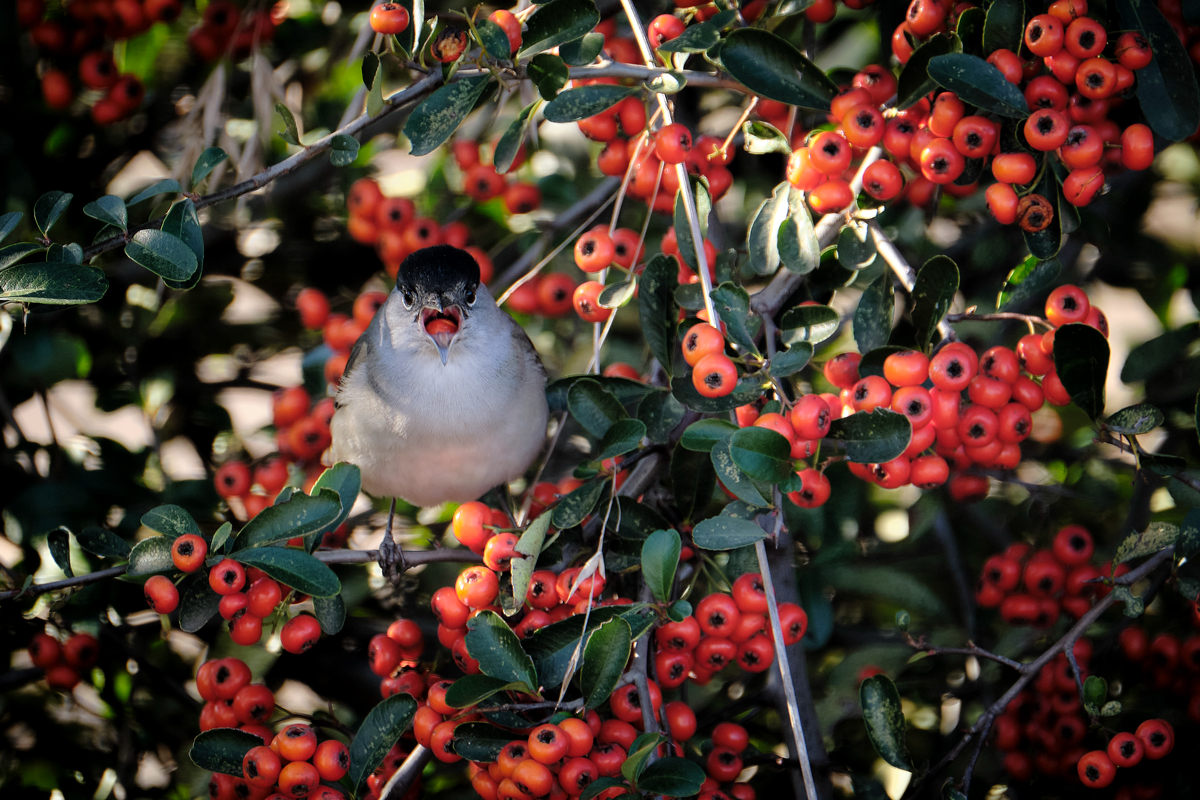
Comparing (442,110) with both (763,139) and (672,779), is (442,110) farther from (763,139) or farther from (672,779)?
(672,779)

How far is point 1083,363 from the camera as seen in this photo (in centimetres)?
188

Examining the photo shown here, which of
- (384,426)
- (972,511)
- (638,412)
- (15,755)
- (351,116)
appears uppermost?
(351,116)

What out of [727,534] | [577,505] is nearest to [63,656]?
[577,505]

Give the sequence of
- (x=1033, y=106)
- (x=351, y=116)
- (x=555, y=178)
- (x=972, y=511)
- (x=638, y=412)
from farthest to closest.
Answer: (x=555, y=178) < (x=972, y=511) < (x=351, y=116) < (x=638, y=412) < (x=1033, y=106)

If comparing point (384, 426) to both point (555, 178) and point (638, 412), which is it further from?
point (555, 178)

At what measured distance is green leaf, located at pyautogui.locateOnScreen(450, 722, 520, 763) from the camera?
70.5 inches

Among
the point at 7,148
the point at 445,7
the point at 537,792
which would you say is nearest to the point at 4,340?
the point at 7,148

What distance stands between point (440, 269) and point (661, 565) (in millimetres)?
1404

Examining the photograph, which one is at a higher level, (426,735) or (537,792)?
(537,792)

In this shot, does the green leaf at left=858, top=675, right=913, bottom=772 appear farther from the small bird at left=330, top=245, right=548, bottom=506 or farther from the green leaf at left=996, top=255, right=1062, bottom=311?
the small bird at left=330, top=245, right=548, bottom=506

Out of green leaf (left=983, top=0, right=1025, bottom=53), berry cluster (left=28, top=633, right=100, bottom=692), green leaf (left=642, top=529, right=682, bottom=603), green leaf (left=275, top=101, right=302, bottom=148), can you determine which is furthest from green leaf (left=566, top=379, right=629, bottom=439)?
berry cluster (left=28, top=633, right=100, bottom=692)

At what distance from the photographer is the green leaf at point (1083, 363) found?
1836mm

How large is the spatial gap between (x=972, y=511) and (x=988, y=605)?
1.62 ft

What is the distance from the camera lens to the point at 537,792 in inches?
67.0
